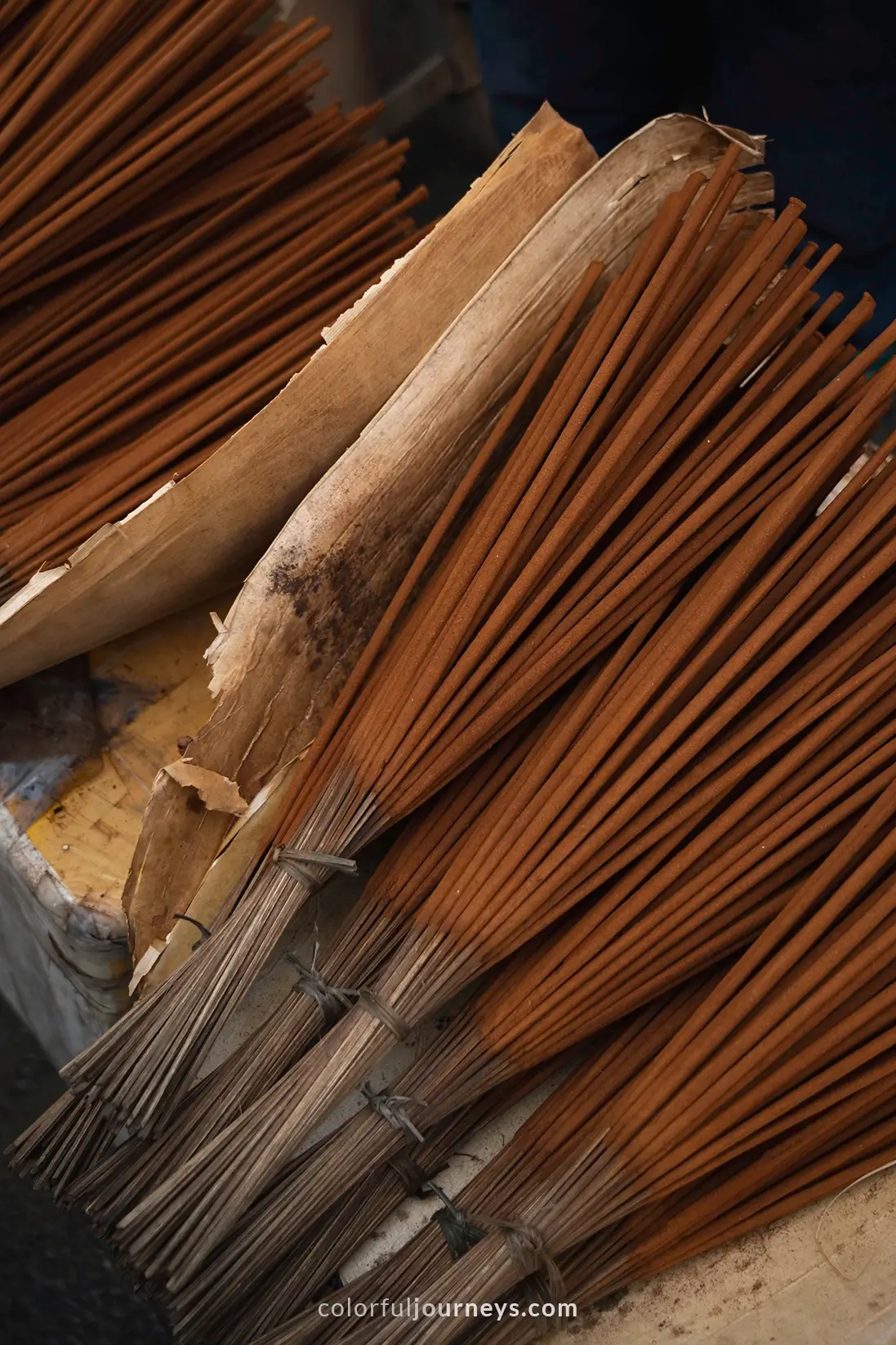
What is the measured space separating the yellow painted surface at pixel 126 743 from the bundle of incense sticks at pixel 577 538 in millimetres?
253

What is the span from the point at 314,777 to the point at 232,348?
427mm

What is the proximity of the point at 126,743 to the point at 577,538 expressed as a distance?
0.53 metres

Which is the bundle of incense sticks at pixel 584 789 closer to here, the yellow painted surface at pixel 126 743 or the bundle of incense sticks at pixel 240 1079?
the bundle of incense sticks at pixel 240 1079

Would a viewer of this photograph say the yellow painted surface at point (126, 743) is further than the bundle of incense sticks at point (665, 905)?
Yes

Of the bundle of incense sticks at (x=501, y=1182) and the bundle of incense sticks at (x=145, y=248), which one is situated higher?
the bundle of incense sticks at (x=145, y=248)

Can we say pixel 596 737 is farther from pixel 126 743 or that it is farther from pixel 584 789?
pixel 126 743

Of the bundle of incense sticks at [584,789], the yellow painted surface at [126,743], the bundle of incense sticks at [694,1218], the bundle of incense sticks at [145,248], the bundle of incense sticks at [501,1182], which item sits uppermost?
the bundle of incense sticks at [145,248]

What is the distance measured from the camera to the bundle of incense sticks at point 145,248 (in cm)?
106

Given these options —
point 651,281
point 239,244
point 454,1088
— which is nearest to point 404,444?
point 651,281

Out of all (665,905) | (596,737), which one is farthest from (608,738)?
(665,905)

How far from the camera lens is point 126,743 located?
3.84ft

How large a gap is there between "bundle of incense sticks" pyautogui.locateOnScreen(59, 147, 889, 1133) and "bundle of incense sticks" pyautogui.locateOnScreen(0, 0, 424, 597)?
316mm

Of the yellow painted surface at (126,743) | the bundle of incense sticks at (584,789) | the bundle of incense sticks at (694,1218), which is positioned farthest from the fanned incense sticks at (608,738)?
the yellow painted surface at (126,743)

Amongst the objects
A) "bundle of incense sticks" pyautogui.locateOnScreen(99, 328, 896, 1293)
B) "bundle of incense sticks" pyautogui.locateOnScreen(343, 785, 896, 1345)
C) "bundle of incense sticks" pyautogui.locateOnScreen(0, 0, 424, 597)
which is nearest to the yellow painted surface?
"bundle of incense sticks" pyautogui.locateOnScreen(0, 0, 424, 597)
